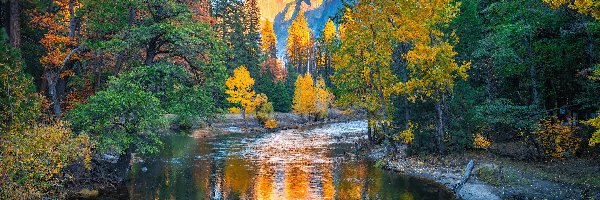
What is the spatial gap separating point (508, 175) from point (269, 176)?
12.5 metres

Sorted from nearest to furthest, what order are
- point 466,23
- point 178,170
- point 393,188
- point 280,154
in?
point 393,188 → point 178,170 → point 466,23 → point 280,154

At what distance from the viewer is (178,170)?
93.2 feet

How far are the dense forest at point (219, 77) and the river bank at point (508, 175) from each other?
119 centimetres

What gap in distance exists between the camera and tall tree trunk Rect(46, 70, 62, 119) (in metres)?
22.8

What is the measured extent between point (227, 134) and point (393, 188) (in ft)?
117

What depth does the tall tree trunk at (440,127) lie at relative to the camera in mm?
27906

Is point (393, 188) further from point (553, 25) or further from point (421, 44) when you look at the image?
point (553, 25)

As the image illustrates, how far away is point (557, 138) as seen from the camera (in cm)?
2356

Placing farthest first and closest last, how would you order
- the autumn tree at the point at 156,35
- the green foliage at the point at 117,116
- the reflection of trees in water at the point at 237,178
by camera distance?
the autumn tree at the point at 156,35 → the reflection of trees in water at the point at 237,178 → the green foliage at the point at 117,116

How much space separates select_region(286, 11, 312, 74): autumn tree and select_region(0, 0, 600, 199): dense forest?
76.6m

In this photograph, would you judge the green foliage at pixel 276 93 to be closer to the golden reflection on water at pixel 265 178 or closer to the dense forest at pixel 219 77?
the golden reflection on water at pixel 265 178

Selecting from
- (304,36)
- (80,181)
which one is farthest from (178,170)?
(304,36)

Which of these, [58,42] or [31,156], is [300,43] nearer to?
[58,42]

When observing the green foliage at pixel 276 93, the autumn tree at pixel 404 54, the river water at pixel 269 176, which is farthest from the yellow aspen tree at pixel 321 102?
the autumn tree at pixel 404 54
